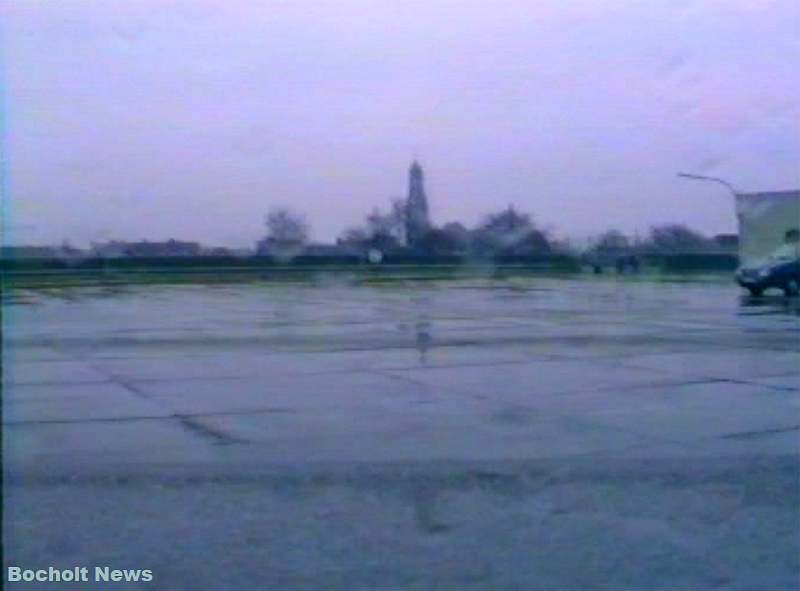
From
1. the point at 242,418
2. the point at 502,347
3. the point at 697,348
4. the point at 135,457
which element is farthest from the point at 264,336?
the point at 135,457

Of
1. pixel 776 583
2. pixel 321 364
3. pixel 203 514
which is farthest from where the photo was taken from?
pixel 321 364

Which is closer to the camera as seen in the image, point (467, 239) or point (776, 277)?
point (776, 277)

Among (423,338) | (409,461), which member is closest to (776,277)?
(423,338)

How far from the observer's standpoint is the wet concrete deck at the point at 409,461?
302 inches

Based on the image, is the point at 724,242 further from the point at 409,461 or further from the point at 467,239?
the point at 409,461

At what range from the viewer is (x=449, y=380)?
16.6 m

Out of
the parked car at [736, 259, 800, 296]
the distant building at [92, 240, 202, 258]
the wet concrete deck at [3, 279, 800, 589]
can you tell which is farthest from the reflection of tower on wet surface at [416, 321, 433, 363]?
the distant building at [92, 240, 202, 258]

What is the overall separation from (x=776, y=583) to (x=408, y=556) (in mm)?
1973

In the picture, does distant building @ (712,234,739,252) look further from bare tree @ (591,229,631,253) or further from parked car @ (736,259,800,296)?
parked car @ (736,259,800,296)

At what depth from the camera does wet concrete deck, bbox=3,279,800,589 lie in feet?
25.2

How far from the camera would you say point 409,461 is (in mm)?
10773

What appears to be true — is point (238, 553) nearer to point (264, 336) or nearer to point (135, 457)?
point (135, 457)

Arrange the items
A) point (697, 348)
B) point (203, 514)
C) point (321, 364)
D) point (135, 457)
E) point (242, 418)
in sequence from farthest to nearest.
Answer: point (697, 348), point (321, 364), point (242, 418), point (135, 457), point (203, 514)

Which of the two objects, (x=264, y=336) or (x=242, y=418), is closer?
(x=242, y=418)
